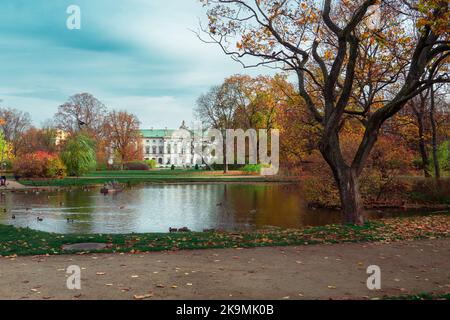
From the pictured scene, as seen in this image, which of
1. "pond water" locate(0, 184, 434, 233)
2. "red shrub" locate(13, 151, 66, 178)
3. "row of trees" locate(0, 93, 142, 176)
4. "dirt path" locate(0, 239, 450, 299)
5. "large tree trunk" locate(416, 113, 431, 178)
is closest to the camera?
"dirt path" locate(0, 239, 450, 299)

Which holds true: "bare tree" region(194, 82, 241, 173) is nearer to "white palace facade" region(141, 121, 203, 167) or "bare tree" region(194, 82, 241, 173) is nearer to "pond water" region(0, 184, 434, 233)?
"pond water" region(0, 184, 434, 233)

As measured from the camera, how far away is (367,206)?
25219 millimetres

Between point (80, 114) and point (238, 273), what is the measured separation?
65925 millimetres

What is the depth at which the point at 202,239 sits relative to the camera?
36.1ft

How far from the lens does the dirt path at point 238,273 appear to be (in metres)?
6.22

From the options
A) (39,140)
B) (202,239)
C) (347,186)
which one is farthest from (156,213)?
(39,140)

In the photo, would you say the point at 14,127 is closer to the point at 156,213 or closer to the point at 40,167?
the point at 40,167

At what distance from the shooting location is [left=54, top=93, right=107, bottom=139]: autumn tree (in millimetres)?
→ 67750

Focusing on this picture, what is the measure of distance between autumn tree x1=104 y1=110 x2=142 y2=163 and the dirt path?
215ft

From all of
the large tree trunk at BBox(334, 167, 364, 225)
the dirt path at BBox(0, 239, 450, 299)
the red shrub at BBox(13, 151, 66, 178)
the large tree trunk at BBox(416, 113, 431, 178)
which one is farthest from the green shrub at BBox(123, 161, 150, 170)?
the dirt path at BBox(0, 239, 450, 299)

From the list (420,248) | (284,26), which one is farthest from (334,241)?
(284,26)

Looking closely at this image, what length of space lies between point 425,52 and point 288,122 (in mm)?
15513

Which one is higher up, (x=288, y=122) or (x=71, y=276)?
(x=288, y=122)
